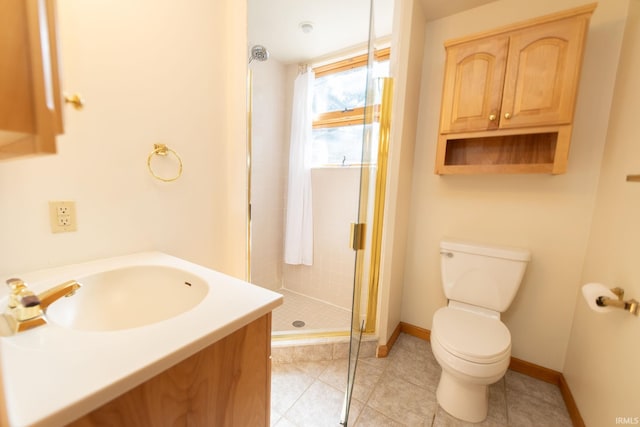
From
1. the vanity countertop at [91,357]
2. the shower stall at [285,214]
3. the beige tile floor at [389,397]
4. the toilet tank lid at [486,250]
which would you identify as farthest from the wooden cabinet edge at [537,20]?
the beige tile floor at [389,397]

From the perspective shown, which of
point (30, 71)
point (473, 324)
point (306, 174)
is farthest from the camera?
point (306, 174)

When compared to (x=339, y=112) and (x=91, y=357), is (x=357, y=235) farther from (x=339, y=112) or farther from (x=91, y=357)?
(x=339, y=112)

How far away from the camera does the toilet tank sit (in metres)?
1.44

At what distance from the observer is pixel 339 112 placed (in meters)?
2.23

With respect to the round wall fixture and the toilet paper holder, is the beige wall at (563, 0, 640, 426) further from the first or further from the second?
the round wall fixture

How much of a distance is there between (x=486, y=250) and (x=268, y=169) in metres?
1.85

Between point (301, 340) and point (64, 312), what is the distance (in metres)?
1.21

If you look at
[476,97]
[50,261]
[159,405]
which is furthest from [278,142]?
[159,405]

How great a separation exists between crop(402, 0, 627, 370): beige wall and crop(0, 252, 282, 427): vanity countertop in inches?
59.2

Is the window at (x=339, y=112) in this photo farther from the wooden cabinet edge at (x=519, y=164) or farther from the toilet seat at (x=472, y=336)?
the toilet seat at (x=472, y=336)

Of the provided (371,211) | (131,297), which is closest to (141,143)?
(131,297)

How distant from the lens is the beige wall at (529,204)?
1.32m

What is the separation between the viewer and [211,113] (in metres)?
1.36

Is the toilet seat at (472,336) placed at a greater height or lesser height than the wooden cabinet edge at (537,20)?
lesser
